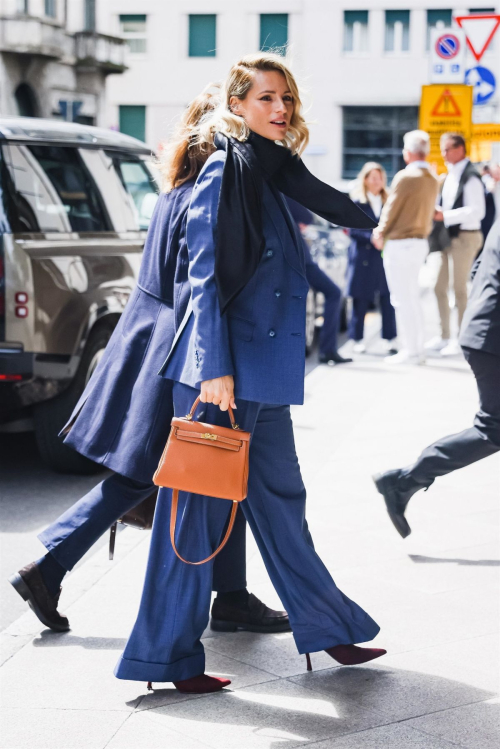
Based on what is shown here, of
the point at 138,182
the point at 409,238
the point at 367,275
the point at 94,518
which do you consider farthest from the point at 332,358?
the point at 94,518

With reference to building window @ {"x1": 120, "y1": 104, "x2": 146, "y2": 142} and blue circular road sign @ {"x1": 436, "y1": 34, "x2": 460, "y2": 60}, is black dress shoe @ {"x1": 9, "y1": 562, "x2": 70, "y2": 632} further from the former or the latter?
building window @ {"x1": 120, "y1": 104, "x2": 146, "y2": 142}

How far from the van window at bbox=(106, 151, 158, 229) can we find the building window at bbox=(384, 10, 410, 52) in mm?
37600

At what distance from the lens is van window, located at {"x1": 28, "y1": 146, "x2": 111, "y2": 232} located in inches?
250

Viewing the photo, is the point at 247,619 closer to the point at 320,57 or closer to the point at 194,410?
the point at 194,410

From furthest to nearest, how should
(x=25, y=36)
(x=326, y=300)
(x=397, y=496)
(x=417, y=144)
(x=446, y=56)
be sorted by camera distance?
(x=25, y=36), (x=446, y=56), (x=417, y=144), (x=326, y=300), (x=397, y=496)

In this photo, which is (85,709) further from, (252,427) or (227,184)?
(227,184)

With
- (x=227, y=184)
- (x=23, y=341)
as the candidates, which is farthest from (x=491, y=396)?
(x=23, y=341)

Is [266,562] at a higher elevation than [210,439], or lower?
lower

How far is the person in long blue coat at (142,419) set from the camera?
11.7 ft

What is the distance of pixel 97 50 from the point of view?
1359 inches

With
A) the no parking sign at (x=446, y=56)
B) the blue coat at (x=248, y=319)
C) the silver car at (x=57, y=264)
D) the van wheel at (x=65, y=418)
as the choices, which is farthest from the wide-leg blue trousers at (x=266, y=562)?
the no parking sign at (x=446, y=56)

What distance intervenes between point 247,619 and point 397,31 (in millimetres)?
41416

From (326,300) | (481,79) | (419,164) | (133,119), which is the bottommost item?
(326,300)

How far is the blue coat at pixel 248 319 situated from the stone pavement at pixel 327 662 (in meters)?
0.92
